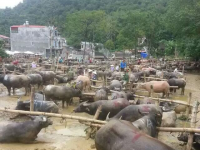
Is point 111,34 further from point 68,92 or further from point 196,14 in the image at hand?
point 68,92

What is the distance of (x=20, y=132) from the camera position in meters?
7.65

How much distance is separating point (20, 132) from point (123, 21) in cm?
4680

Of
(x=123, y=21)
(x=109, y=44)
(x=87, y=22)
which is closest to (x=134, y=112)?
(x=87, y=22)

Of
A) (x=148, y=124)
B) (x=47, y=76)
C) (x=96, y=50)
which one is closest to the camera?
(x=148, y=124)

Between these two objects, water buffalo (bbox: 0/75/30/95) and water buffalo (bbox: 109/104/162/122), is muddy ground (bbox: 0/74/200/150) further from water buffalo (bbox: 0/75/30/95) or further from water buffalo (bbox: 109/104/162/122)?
water buffalo (bbox: 0/75/30/95)

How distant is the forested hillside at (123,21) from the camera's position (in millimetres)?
27578

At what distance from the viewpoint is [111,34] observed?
53.8 metres

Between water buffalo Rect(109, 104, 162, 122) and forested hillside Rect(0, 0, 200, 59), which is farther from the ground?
forested hillside Rect(0, 0, 200, 59)

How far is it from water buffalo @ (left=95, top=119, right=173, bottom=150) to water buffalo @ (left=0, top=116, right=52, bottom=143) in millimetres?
2691

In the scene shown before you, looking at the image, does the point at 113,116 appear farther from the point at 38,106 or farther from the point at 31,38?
the point at 31,38

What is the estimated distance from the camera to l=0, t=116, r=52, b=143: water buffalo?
764cm

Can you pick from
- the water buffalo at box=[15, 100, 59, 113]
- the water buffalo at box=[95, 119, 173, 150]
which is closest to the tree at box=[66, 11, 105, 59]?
the water buffalo at box=[15, 100, 59, 113]

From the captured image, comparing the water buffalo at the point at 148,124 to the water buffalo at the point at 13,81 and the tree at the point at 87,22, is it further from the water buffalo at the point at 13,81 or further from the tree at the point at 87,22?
the tree at the point at 87,22

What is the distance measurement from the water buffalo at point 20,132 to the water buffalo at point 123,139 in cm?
269
